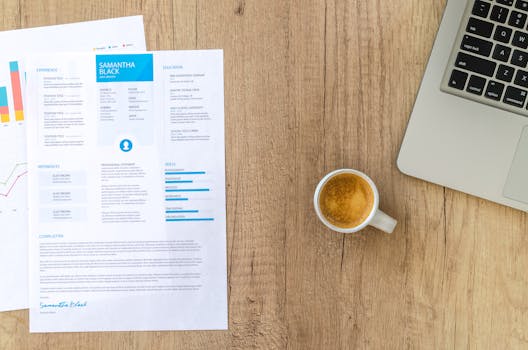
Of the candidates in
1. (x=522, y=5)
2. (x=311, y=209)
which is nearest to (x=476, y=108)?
(x=522, y=5)

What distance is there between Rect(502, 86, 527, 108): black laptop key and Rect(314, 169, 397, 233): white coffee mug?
21 cm

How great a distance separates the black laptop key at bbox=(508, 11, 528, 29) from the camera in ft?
1.88

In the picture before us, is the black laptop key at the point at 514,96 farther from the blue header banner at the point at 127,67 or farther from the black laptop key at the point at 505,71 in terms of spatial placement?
the blue header banner at the point at 127,67

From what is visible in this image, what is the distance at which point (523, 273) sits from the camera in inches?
25.0

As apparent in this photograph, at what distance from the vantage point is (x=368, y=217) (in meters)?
0.60

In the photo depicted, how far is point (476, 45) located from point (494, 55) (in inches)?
1.0

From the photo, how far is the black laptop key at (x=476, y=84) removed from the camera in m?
0.59

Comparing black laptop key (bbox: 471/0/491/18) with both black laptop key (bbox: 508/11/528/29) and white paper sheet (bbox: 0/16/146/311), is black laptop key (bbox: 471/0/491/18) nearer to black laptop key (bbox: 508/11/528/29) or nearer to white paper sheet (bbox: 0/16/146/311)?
black laptop key (bbox: 508/11/528/29)

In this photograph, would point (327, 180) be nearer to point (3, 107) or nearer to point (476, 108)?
point (476, 108)

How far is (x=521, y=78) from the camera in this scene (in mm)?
580

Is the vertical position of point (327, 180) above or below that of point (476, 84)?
below

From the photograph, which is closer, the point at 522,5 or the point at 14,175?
the point at 522,5
